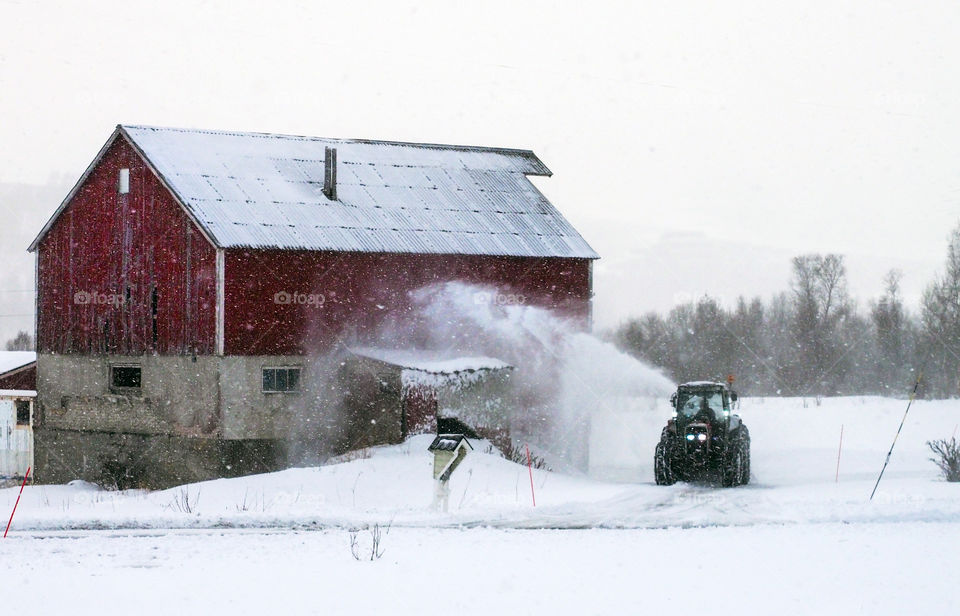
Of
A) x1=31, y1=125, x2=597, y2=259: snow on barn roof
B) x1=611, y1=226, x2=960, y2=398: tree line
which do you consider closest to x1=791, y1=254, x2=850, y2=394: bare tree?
x1=611, y1=226, x2=960, y2=398: tree line

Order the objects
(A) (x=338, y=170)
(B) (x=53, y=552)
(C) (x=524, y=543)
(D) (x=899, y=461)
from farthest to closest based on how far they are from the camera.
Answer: (A) (x=338, y=170), (D) (x=899, y=461), (C) (x=524, y=543), (B) (x=53, y=552)

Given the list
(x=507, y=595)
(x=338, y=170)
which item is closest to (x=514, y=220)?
(x=338, y=170)

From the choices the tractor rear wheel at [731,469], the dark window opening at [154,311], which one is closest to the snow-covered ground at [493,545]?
the tractor rear wheel at [731,469]

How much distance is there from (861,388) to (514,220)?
42682mm

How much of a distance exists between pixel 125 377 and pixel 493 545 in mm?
18314

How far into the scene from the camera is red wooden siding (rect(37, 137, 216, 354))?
30.5 m

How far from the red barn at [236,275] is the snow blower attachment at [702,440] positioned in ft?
29.5

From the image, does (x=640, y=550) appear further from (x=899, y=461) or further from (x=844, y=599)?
(x=899, y=461)

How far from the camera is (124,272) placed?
32781 mm

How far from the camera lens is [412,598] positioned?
13.1 metres

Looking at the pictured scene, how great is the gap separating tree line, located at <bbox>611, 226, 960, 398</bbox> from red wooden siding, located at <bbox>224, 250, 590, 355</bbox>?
106 ft

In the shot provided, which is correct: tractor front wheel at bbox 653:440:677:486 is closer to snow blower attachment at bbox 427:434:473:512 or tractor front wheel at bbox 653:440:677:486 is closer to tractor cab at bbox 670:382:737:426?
tractor cab at bbox 670:382:737:426

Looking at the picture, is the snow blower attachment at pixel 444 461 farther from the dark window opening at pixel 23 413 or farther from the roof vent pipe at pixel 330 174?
the dark window opening at pixel 23 413

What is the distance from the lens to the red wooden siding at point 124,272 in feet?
100.0
